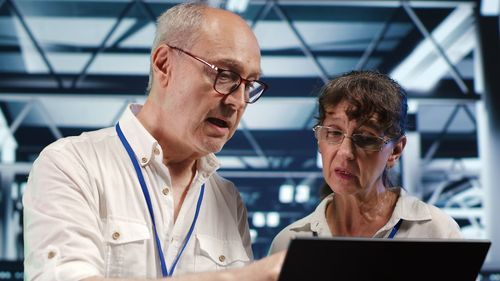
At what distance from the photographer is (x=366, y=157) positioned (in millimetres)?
2062

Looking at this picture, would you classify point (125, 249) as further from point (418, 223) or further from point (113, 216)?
point (418, 223)

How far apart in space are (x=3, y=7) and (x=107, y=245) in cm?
462

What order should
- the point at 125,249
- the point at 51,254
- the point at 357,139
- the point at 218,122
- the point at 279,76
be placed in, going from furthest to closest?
the point at 279,76
the point at 357,139
the point at 218,122
the point at 125,249
the point at 51,254

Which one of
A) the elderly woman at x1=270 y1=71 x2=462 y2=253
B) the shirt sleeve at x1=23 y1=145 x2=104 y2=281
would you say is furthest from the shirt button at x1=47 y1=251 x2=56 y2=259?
the elderly woman at x1=270 y1=71 x2=462 y2=253

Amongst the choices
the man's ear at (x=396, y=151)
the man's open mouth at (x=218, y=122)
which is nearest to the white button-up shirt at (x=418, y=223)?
the man's ear at (x=396, y=151)

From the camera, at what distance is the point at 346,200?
2.17m

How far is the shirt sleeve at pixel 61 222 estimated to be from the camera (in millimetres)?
1623

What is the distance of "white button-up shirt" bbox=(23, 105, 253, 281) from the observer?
5.45 ft

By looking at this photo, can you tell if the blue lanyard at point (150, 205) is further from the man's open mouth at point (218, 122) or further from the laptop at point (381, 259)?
the laptop at point (381, 259)

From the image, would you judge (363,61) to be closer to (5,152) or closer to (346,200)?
(5,152)

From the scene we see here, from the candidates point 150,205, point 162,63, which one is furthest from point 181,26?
point 150,205

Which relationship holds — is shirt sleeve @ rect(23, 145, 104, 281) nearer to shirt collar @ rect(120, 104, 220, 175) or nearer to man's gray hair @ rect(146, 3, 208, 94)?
shirt collar @ rect(120, 104, 220, 175)

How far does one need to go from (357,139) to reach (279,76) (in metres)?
4.90

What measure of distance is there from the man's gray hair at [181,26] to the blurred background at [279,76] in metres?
3.59
